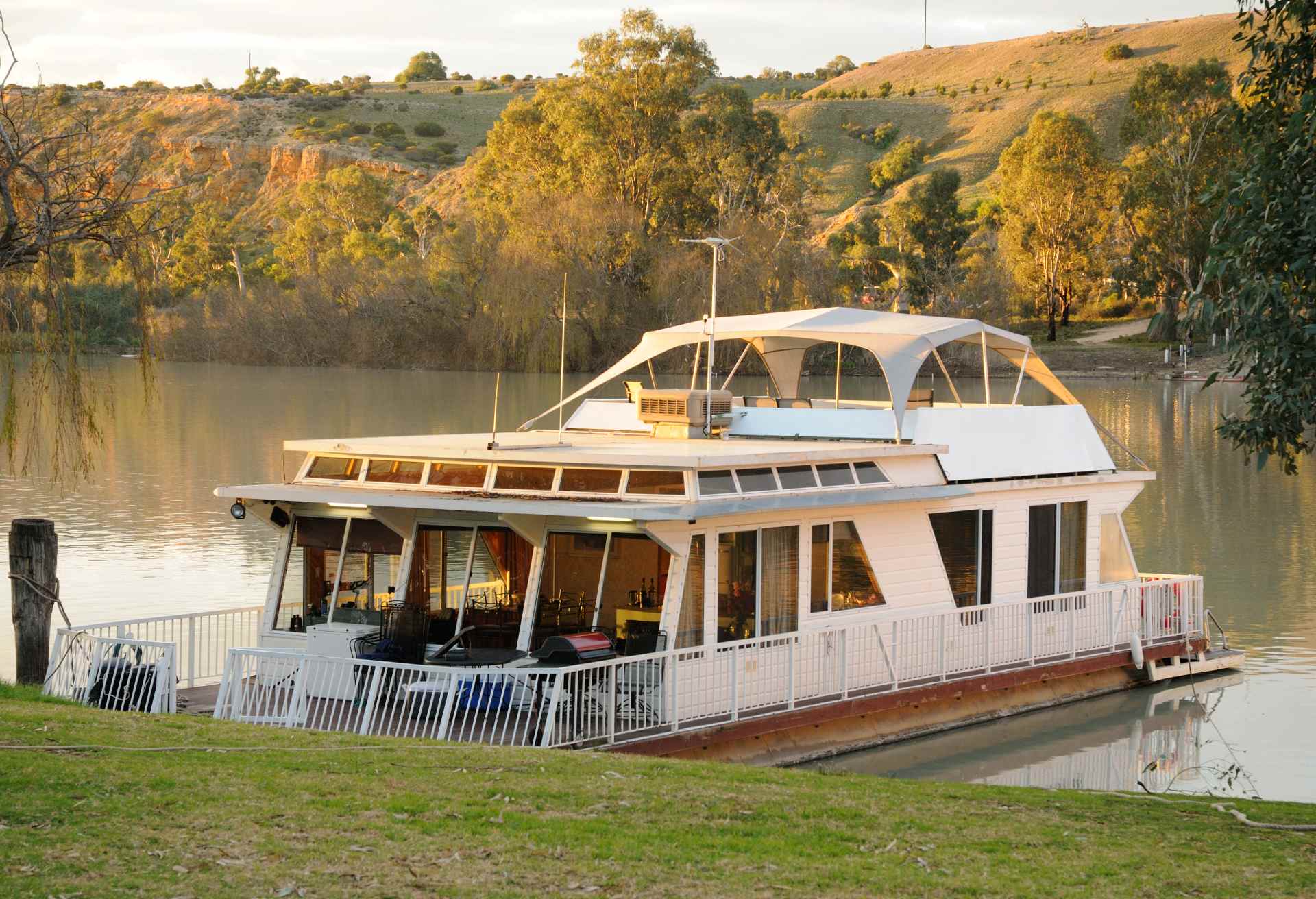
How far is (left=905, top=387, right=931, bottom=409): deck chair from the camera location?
1762cm

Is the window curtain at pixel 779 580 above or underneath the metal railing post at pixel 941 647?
above

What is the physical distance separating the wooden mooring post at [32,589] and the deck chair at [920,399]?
29.7 feet

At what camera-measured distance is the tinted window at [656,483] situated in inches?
527

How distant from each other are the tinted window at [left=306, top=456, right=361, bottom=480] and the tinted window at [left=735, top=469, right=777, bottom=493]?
361 centimetres

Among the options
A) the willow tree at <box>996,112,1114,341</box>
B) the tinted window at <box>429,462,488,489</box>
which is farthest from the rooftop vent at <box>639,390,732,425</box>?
the willow tree at <box>996,112,1114,341</box>

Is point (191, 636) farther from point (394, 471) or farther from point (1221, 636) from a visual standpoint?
point (1221, 636)

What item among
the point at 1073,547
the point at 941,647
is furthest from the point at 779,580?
the point at 1073,547

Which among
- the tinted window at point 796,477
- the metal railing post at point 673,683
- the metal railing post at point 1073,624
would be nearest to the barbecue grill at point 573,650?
the metal railing post at point 673,683

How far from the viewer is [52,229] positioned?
8.54m

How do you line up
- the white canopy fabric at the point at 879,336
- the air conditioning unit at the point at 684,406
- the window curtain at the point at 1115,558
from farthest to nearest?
the window curtain at the point at 1115,558 < the air conditioning unit at the point at 684,406 < the white canopy fabric at the point at 879,336

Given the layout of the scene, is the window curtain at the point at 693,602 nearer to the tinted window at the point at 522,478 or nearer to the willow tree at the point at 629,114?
the tinted window at the point at 522,478

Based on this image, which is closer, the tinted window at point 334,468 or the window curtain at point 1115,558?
the tinted window at point 334,468

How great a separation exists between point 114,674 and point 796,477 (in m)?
6.19

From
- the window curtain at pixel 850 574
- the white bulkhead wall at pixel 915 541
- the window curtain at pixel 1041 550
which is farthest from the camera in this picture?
the window curtain at pixel 1041 550
